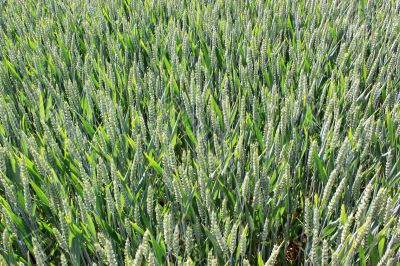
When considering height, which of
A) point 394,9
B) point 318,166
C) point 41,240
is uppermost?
point 394,9

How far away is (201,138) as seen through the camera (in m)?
1.21

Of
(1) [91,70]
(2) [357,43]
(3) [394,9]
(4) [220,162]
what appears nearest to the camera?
(4) [220,162]

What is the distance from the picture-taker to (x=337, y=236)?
1025 millimetres

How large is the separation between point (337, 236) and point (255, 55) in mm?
902

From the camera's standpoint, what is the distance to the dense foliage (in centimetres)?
97

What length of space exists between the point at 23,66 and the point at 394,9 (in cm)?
157

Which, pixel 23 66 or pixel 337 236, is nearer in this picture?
pixel 337 236

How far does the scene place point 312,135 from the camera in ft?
4.55

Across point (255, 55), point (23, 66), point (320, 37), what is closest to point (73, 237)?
point (23, 66)

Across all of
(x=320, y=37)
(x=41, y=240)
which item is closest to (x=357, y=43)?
(x=320, y=37)

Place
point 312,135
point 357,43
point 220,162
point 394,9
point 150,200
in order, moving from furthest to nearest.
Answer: point 394,9
point 357,43
point 312,135
point 220,162
point 150,200

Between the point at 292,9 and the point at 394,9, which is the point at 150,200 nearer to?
the point at 292,9

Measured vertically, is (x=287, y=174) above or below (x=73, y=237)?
above

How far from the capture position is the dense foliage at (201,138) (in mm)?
968
